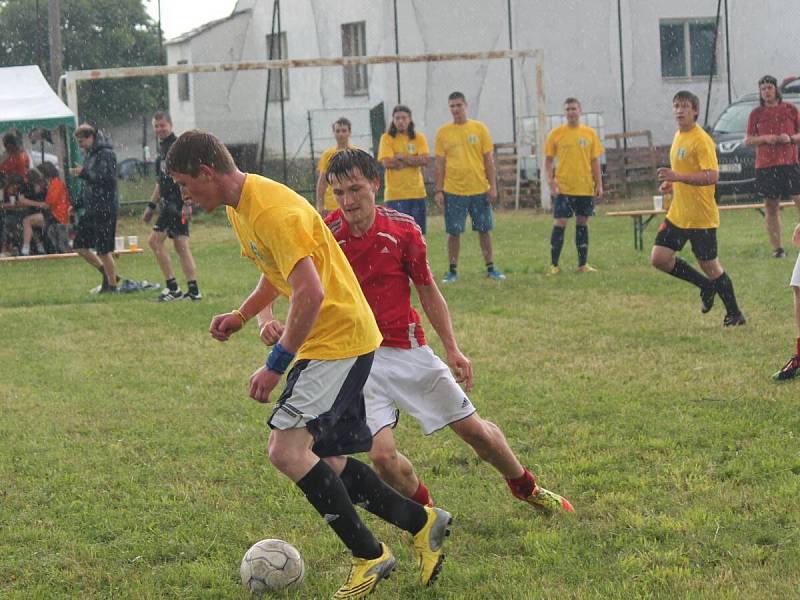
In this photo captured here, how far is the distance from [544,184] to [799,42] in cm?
1232

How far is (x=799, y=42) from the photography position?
3109 cm

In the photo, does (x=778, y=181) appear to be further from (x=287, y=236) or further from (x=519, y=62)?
(x=519, y=62)

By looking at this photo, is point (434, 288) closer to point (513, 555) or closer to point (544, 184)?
point (513, 555)

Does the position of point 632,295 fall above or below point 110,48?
below

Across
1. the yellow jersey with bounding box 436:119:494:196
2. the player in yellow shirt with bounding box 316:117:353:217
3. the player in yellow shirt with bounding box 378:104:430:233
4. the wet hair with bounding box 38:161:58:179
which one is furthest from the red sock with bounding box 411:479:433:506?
the wet hair with bounding box 38:161:58:179

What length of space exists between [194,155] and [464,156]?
1023 cm

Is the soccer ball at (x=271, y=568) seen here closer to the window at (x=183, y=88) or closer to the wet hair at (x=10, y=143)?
the wet hair at (x=10, y=143)

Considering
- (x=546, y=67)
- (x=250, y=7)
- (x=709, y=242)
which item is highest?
(x=250, y=7)

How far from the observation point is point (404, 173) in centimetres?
1408

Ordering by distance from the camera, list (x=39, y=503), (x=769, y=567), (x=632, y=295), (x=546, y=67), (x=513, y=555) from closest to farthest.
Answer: (x=769, y=567) → (x=513, y=555) → (x=39, y=503) → (x=632, y=295) → (x=546, y=67)

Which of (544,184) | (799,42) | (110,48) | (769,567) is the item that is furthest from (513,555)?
(110,48)

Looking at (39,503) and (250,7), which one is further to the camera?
(250,7)

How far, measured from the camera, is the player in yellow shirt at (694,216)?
983 centimetres

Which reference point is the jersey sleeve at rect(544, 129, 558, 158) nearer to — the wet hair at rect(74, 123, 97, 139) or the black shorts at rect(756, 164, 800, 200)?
the black shorts at rect(756, 164, 800, 200)
